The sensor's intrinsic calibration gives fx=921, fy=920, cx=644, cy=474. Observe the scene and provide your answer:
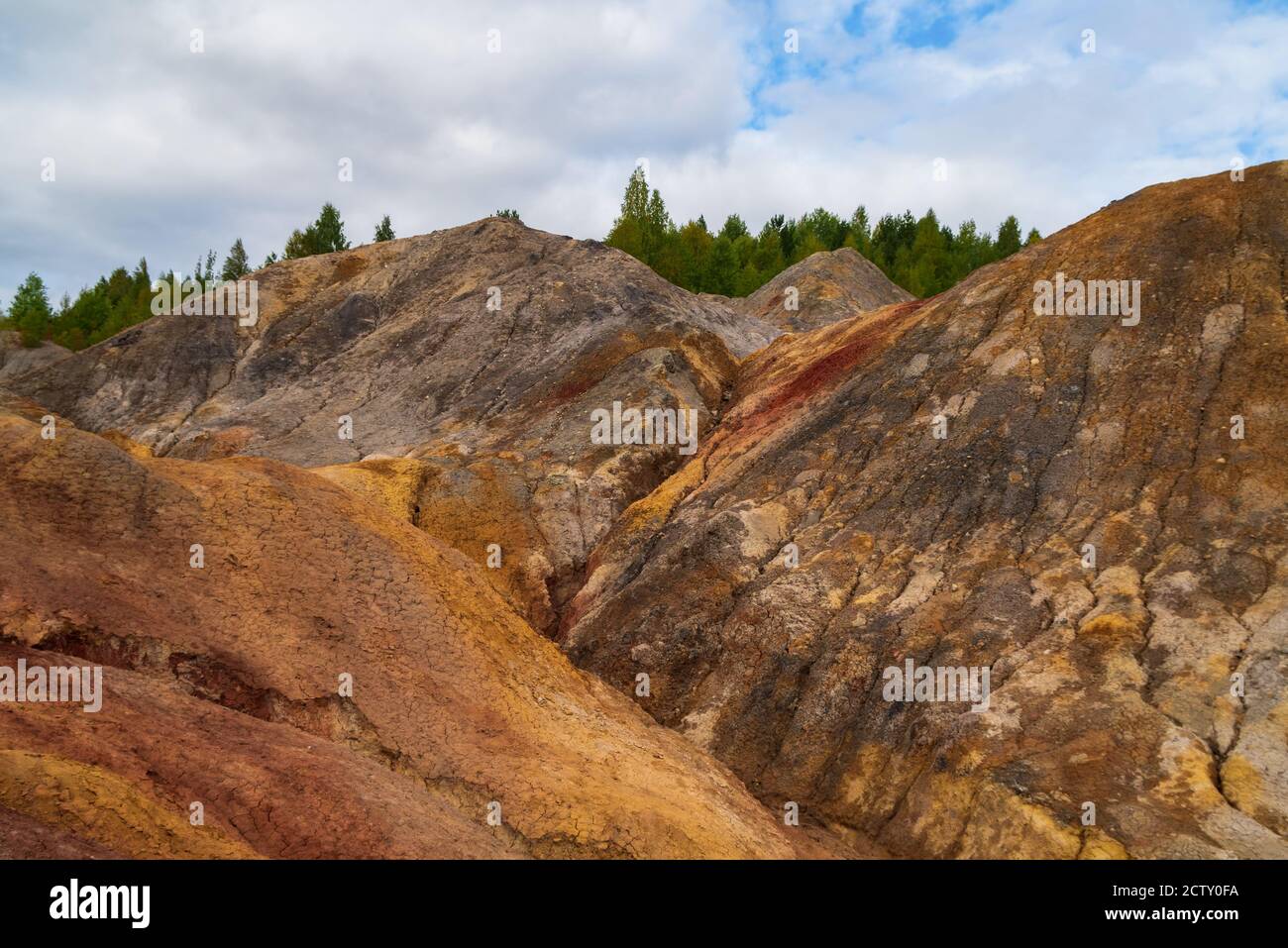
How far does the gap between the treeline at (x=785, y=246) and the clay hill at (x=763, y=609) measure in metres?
41.9

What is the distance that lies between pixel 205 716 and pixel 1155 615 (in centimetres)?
1491

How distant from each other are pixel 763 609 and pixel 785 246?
82464 millimetres

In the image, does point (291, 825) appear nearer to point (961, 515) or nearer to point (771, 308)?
point (961, 515)

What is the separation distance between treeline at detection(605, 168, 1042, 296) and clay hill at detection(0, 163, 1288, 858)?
41885mm

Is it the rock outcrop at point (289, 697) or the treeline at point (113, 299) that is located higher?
the treeline at point (113, 299)

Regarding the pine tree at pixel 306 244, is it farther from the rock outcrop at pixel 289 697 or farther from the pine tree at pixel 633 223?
the rock outcrop at pixel 289 697

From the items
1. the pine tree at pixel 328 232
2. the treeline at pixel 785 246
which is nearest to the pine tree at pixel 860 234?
the treeline at pixel 785 246

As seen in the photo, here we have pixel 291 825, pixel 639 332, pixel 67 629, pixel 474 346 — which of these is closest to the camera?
pixel 291 825

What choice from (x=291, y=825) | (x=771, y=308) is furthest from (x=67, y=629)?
(x=771, y=308)

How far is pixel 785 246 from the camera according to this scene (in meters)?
96.8

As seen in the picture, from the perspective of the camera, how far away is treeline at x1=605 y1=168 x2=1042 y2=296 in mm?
71000

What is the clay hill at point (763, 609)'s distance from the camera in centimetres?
1147

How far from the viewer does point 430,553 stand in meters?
17.9

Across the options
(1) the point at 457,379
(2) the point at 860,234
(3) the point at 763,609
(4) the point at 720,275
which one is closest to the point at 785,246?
(2) the point at 860,234
